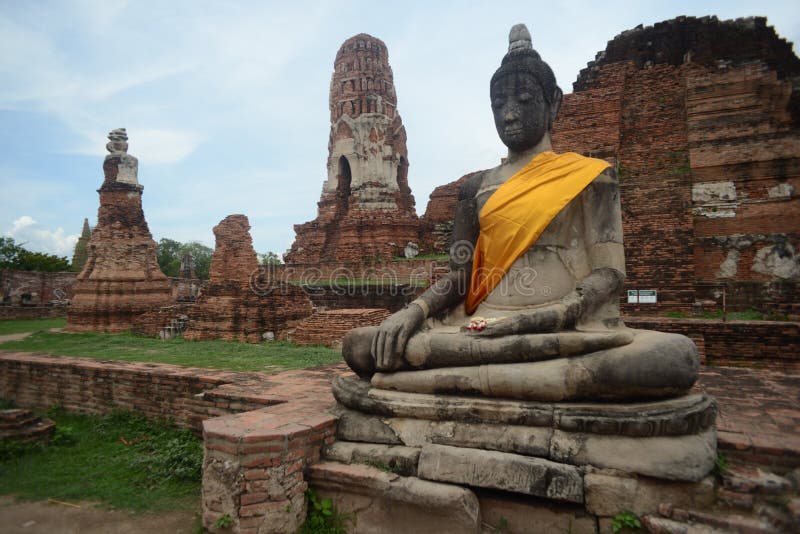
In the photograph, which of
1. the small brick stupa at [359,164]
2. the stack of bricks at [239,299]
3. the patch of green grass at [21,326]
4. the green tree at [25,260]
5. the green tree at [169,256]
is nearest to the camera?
the stack of bricks at [239,299]

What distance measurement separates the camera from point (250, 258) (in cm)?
A: 1188

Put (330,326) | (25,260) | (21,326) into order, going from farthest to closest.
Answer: (25,260) → (21,326) → (330,326)

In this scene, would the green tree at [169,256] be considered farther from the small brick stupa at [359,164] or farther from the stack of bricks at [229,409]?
the stack of bricks at [229,409]

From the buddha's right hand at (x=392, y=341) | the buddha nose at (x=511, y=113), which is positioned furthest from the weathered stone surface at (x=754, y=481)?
→ the buddha nose at (x=511, y=113)

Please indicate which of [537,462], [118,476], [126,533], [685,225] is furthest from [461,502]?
[685,225]

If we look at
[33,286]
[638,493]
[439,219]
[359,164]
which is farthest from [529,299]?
[33,286]

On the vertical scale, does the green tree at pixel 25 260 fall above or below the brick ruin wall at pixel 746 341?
above

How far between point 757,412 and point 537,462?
6.00ft

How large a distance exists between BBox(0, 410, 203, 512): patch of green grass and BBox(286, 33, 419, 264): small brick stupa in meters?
15.6

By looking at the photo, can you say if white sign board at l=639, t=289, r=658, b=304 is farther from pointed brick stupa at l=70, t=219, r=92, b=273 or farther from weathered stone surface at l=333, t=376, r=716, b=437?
pointed brick stupa at l=70, t=219, r=92, b=273

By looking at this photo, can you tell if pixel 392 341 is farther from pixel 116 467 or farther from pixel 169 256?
pixel 169 256

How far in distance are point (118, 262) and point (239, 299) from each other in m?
5.65

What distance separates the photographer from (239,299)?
11352 mm

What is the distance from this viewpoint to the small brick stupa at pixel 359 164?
20.9 meters
